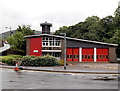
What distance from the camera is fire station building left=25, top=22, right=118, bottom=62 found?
171 ft

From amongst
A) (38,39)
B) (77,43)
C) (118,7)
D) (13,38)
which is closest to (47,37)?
(38,39)

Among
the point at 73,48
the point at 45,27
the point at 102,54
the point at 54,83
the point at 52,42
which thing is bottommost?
the point at 54,83

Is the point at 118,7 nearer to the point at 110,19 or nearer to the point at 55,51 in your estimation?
the point at 110,19

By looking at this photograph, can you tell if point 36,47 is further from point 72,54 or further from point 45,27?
point 45,27

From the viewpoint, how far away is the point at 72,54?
53094mm

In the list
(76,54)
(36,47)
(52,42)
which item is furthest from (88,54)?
(36,47)

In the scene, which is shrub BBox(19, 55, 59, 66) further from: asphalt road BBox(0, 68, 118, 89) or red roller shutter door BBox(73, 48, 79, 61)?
asphalt road BBox(0, 68, 118, 89)

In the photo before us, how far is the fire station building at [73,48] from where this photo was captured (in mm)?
52094

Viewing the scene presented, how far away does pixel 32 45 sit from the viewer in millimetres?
53875

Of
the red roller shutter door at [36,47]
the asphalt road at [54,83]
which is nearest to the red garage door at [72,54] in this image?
the red roller shutter door at [36,47]

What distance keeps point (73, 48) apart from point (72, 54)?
4.66 ft

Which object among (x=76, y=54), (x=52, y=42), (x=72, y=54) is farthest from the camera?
(x=52, y=42)

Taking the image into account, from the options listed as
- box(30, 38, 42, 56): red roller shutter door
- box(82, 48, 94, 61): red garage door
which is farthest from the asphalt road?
box(30, 38, 42, 56): red roller shutter door

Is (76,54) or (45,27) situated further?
(45,27)
